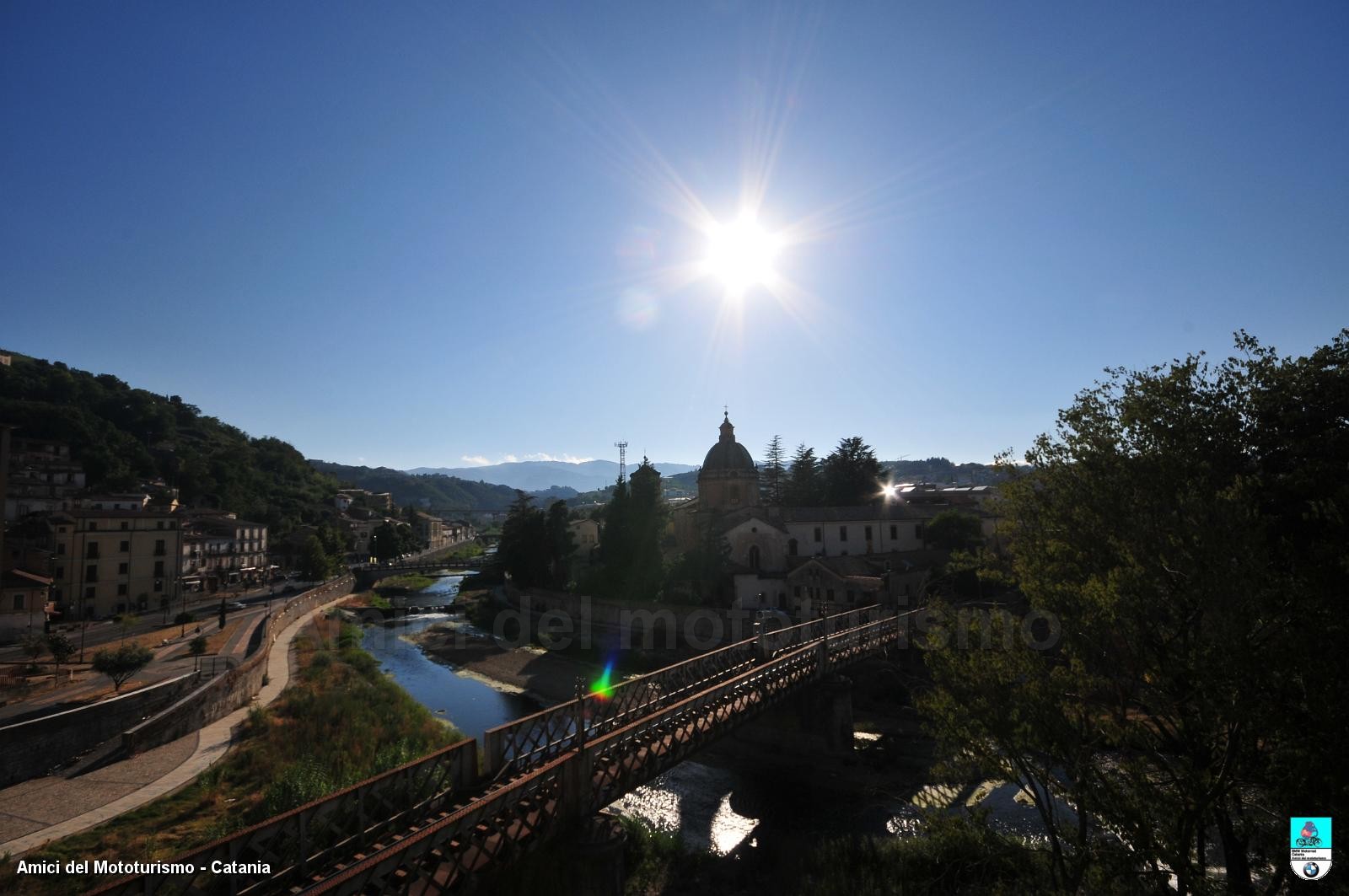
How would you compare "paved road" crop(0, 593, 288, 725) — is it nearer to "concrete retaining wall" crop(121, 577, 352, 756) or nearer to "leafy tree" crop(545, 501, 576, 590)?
"concrete retaining wall" crop(121, 577, 352, 756)

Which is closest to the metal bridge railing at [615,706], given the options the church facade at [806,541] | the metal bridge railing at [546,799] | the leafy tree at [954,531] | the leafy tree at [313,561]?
the metal bridge railing at [546,799]

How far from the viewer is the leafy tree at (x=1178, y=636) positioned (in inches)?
264

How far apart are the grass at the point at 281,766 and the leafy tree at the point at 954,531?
1377 inches

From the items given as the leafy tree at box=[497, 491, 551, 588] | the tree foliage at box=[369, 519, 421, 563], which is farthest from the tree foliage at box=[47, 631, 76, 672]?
the tree foliage at box=[369, 519, 421, 563]

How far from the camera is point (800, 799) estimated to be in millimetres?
18656

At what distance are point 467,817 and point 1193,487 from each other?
10.6 metres

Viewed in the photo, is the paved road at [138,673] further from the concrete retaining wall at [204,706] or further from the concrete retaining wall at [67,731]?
the concrete retaining wall at [67,731]

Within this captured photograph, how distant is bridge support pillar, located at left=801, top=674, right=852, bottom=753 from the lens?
2109cm

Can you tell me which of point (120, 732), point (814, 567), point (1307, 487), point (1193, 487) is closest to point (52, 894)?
point (120, 732)

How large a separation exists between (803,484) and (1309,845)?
193 feet

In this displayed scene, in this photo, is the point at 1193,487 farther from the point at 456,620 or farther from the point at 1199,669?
the point at 456,620

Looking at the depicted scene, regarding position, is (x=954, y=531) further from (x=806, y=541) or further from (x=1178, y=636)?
(x=1178, y=636)

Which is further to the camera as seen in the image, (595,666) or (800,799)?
(595,666)

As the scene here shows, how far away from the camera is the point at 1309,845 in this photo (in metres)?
6.63
